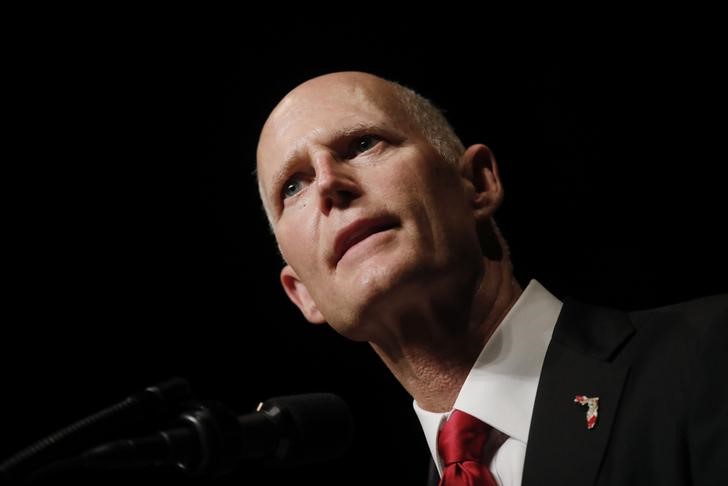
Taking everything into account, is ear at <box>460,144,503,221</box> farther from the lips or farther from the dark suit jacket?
the dark suit jacket

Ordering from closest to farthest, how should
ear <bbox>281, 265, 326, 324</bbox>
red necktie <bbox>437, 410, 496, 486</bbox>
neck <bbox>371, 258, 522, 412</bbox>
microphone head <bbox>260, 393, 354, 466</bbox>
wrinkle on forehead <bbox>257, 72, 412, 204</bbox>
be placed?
microphone head <bbox>260, 393, 354, 466</bbox> → red necktie <bbox>437, 410, 496, 486</bbox> → neck <bbox>371, 258, 522, 412</bbox> → wrinkle on forehead <bbox>257, 72, 412, 204</bbox> → ear <bbox>281, 265, 326, 324</bbox>

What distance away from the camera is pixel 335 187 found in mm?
1898

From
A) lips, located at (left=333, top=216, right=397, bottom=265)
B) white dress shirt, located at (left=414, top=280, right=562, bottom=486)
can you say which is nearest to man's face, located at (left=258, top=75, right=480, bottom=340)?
lips, located at (left=333, top=216, right=397, bottom=265)

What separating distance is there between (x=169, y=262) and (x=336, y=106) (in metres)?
1.08

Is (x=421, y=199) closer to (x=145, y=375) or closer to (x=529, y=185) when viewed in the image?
(x=529, y=185)

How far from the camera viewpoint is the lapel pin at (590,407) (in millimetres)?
1627

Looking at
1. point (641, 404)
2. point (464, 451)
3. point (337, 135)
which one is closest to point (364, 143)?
point (337, 135)

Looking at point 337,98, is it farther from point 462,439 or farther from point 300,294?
point 462,439

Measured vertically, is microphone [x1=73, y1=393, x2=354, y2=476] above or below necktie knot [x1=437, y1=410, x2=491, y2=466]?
above

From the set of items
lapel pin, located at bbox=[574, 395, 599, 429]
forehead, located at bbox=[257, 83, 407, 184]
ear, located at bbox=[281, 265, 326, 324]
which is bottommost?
lapel pin, located at bbox=[574, 395, 599, 429]

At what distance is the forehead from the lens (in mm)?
2059

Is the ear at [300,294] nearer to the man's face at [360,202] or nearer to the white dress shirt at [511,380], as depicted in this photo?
the man's face at [360,202]

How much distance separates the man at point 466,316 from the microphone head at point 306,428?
38 cm

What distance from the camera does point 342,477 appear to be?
2861 mm
